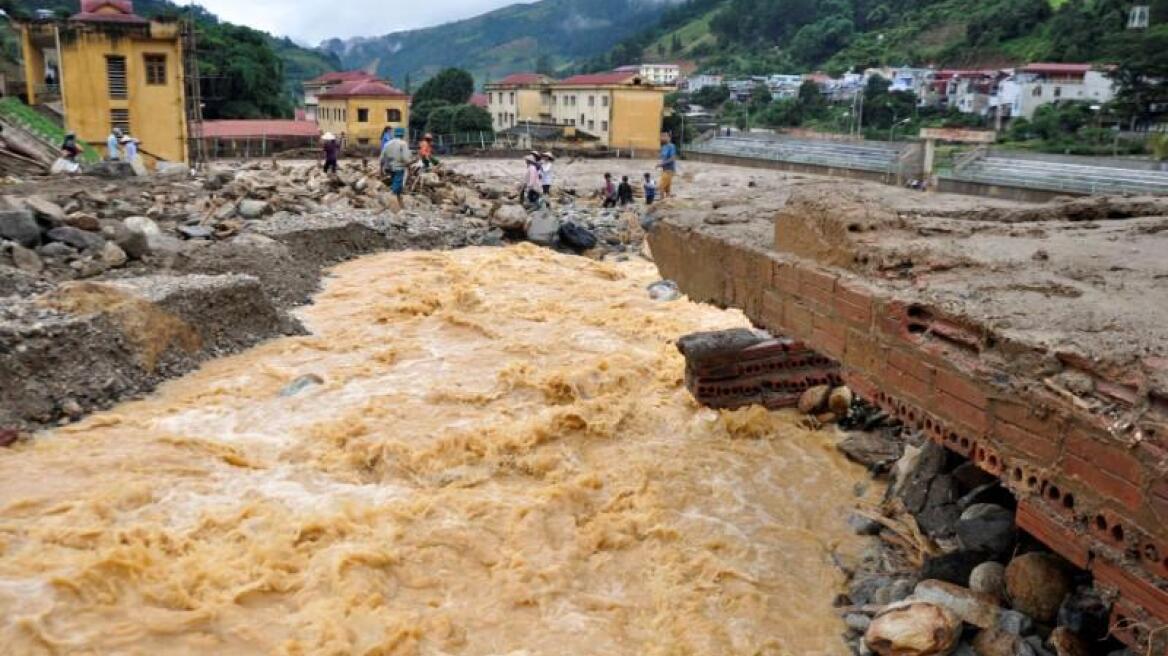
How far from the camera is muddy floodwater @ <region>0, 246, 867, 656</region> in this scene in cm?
541

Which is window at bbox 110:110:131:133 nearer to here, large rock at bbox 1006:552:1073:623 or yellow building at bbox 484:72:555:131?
large rock at bbox 1006:552:1073:623

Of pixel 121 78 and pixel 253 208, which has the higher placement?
pixel 121 78

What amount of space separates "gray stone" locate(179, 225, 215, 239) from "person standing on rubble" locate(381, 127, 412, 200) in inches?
197

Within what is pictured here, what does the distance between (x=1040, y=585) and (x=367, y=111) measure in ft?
132

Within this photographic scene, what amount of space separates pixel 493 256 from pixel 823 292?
37.7 feet

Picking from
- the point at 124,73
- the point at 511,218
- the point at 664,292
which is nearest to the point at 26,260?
the point at 664,292

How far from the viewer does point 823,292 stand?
5.65m

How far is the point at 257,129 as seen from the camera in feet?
125

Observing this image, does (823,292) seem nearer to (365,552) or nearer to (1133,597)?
(1133,597)

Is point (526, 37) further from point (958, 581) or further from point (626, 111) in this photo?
point (958, 581)

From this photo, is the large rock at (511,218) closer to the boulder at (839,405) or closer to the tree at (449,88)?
the boulder at (839,405)

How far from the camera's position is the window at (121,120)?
25578mm

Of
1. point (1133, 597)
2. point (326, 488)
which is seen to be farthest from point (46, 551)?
point (1133, 597)

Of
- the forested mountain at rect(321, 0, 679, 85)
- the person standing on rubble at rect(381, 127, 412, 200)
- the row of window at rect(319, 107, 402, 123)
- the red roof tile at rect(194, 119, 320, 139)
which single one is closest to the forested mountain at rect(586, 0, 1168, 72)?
the person standing on rubble at rect(381, 127, 412, 200)
